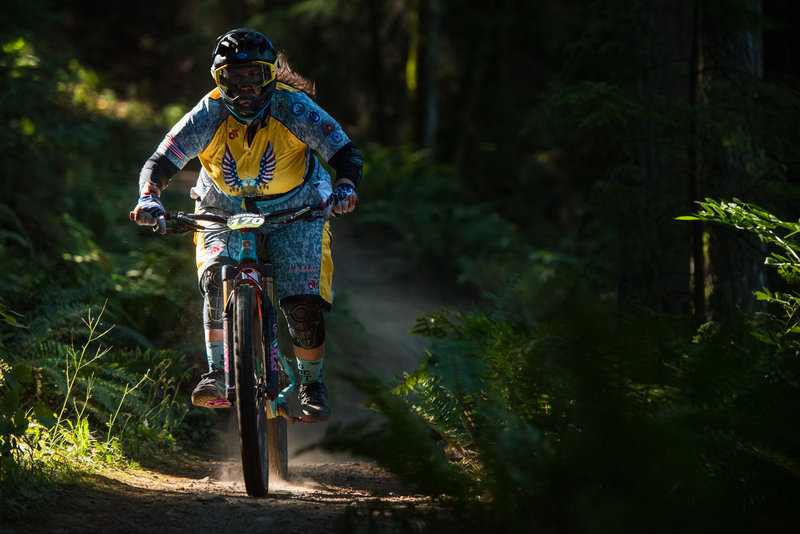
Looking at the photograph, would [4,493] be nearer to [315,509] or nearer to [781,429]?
[315,509]

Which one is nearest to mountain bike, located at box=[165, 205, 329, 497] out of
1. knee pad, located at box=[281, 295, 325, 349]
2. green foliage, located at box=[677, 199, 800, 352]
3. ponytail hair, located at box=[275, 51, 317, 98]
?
knee pad, located at box=[281, 295, 325, 349]

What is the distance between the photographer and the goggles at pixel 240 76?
462cm

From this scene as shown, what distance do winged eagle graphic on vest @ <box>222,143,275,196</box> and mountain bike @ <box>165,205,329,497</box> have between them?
0.34 metres

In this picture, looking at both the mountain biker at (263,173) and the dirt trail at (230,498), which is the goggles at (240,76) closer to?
the mountain biker at (263,173)

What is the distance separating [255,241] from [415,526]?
7.67 ft

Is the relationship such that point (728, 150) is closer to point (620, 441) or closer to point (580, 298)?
point (580, 298)

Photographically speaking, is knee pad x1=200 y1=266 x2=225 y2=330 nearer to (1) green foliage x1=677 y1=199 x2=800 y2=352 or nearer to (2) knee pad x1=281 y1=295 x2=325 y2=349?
(2) knee pad x1=281 y1=295 x2=325 y2=349

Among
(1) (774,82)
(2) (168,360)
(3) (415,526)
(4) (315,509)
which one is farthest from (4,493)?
(1) (774,82)

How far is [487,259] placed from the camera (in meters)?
14.7

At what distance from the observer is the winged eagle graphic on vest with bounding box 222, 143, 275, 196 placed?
490 cm

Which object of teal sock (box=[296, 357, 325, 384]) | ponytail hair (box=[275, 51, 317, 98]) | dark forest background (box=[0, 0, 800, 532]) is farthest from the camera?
ponytail hair (box=[275, 51, 317, 98])

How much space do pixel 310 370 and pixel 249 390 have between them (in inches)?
35.7

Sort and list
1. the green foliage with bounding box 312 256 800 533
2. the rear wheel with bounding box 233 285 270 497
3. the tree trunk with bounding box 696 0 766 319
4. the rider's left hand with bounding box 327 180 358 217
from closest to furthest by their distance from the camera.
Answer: the green foliage with bounding box 312 256 800 533 → the rear wheel with bounding box 233 285 270 497 → the rider's left hand with bounding box 327 180 358 217 → the tree trunk with bounding box 696 0 766 319

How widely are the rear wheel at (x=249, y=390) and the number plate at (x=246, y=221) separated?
338 millimetres
